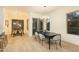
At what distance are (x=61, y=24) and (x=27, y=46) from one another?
4.03 feet

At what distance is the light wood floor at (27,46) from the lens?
3.42 meters

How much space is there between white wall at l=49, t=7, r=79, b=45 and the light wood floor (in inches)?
7.6

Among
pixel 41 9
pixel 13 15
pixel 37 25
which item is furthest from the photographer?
pixel 37 25

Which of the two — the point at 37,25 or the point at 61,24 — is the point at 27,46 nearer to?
the point at 37,25

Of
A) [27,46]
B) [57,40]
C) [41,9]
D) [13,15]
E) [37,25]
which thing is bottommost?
[27,46]

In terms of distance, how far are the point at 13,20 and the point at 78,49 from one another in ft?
6.92

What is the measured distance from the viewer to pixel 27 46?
3.49m

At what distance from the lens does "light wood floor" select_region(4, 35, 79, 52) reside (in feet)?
11.2

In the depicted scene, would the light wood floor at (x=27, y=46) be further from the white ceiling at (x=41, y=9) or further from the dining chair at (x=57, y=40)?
the white ceiling at (x=41, y=9)

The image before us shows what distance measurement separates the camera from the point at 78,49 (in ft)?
11.1

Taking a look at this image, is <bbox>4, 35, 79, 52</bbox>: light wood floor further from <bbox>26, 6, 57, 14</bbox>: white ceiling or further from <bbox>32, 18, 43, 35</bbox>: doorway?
<bbox>26, 6, 57, 14</bbox>: white ceiling

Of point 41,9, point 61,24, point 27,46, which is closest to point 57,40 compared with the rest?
point 61,24

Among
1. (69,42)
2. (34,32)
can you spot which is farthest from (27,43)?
(69,42)
